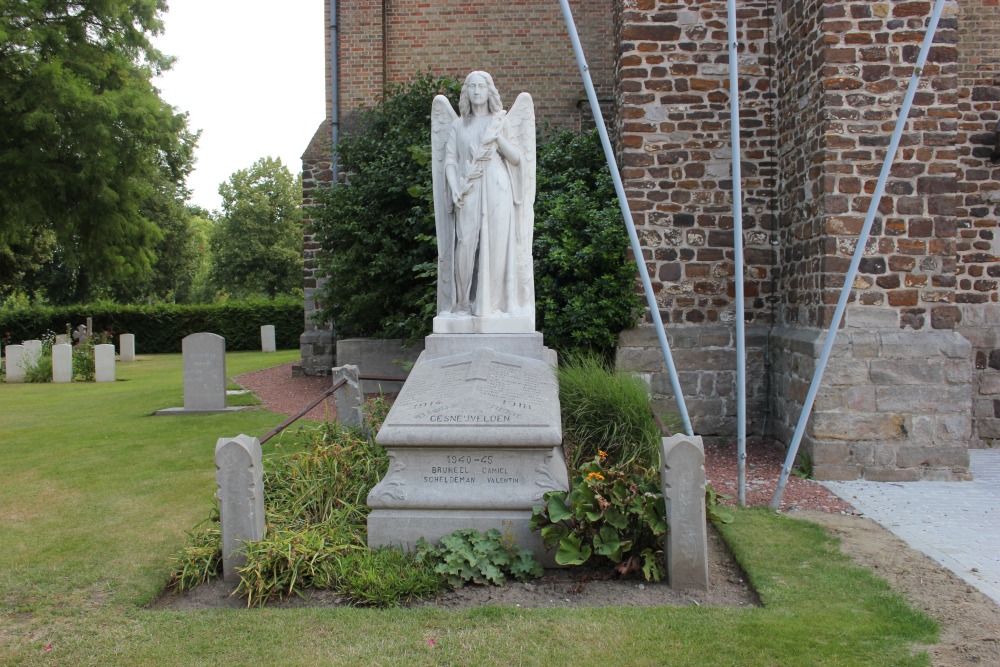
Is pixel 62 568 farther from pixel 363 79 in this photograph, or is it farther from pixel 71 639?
pixel 363 79

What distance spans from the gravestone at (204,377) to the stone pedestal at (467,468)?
6964mm

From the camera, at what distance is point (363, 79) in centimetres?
1373

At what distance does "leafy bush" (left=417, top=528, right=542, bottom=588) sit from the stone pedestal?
0.09 meters

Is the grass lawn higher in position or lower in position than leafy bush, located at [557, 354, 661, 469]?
lower

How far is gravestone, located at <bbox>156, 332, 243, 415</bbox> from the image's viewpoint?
436 inches

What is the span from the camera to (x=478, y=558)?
4410 millimetres

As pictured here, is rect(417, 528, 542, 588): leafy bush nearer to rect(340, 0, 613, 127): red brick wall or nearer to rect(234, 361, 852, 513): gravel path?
rect(234, 361, 852, 513): gravel path

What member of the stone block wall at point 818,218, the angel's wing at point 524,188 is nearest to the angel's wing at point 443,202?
the angel's wing at point 524,188

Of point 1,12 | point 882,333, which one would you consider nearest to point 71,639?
point 882,333

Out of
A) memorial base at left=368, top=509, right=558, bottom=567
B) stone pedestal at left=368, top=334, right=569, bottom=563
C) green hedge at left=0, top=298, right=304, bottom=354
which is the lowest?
memorial base at left=368, top=509, right=558, bottom=567

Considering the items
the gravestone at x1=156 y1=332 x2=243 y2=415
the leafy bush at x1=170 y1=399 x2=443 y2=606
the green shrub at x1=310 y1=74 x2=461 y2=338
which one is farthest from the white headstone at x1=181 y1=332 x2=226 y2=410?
the leafy bush at x1=170 y1=399 x2=443 y2=606

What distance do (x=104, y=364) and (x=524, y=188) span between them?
13.8 metres

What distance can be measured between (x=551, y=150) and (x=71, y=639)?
26.9 ft

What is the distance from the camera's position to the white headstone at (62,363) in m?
16.5
